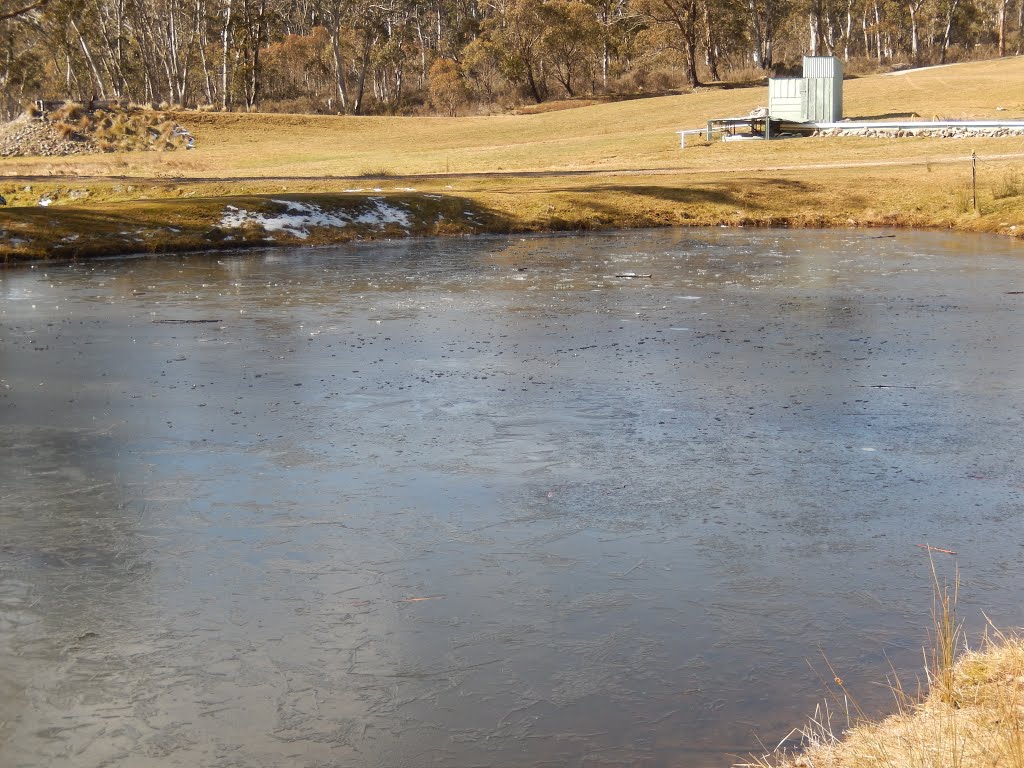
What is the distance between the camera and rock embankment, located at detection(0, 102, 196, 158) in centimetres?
5353

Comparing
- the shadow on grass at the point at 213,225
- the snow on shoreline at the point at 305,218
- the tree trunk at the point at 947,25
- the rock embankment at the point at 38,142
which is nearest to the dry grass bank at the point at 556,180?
the shadow on grass at the point at 213,225

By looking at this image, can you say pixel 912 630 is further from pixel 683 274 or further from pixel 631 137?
pixel 631 137

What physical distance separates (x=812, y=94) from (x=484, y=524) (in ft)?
136

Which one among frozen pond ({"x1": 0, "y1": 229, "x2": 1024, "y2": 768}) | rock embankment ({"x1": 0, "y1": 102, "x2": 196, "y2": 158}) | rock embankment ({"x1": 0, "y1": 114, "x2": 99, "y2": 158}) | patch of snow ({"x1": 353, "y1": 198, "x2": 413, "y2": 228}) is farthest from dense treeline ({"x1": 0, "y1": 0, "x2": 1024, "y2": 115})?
frozen pond ({"x1": 0, "y1": 229, "x2": 1024, "y2": 768})

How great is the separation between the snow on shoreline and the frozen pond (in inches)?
390

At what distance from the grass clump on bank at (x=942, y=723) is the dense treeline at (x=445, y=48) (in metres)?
68.7

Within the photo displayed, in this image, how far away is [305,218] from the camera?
25672 mm

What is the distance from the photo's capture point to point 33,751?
Result: 490cm

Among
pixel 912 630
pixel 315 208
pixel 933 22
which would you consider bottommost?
pixel 912 630

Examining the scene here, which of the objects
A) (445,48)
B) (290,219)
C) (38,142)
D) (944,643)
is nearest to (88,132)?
(38,142)

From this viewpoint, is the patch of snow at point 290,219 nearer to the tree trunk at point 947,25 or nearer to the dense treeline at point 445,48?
the dense treeline at point 445,48

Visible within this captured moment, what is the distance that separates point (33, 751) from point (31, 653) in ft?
3.22

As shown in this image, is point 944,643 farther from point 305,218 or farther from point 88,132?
point 88,132

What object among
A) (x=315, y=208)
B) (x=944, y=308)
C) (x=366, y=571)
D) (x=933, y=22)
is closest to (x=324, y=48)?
(x=933, y=22)
